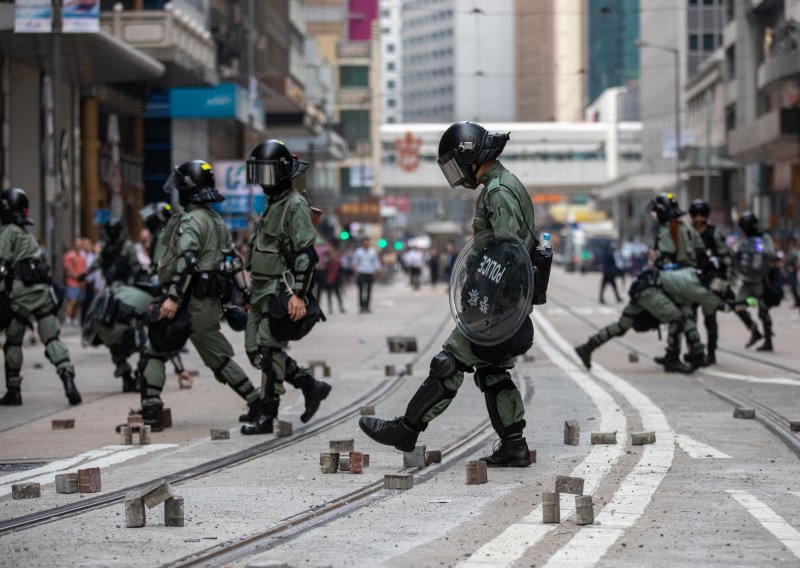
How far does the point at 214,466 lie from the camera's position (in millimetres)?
8891

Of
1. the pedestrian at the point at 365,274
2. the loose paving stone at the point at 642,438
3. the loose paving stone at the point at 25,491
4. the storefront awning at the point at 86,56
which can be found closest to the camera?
the loose paving stone at the point at 25,491

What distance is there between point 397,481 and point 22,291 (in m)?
6.20

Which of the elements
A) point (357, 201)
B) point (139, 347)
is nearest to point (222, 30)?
point (139, 347)

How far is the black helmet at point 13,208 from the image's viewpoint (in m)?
13.0

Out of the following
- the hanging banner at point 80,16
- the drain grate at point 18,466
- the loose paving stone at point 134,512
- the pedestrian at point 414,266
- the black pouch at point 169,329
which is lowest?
the pedestrian at point 414,266

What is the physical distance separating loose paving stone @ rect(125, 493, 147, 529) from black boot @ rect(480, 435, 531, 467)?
2.34 m

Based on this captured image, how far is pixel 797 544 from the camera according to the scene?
20.2ft

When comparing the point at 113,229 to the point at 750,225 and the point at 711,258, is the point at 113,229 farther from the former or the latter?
the point at 750,225

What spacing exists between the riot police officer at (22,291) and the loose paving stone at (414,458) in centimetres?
515

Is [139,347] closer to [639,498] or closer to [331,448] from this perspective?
[331,448]

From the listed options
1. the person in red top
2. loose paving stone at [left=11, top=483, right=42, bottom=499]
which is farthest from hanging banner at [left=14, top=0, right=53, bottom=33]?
loose paving stone at [left=11, top=483, right=42, bottom=499]

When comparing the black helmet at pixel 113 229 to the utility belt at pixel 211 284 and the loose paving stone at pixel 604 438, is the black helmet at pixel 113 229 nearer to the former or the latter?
the utility belt at pixel 211 284

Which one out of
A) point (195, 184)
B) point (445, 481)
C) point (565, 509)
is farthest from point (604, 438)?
point (195, 184)

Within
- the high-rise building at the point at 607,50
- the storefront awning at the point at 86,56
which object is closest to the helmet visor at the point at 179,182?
the storefront awning at the point at 86,56
